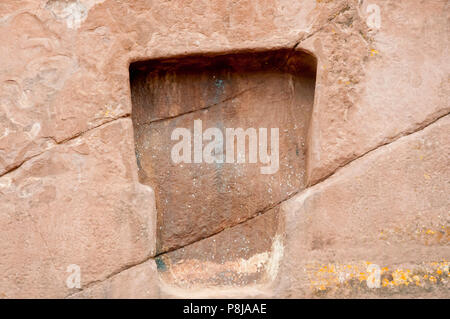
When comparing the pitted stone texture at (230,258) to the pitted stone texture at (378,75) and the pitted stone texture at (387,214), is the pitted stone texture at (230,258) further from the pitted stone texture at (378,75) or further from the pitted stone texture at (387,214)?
the pitted stone texture at (378,75)

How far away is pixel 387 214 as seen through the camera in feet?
7.20

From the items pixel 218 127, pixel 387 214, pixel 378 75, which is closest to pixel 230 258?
pixel 218 127

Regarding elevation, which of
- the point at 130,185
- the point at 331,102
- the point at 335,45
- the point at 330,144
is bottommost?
the point at 130,185

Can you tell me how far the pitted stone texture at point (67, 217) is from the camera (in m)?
2.14

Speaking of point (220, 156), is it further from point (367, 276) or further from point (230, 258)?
point (367, 276)

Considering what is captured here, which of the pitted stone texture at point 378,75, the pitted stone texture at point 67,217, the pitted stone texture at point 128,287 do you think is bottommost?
the pitted stone texture at point 128,287

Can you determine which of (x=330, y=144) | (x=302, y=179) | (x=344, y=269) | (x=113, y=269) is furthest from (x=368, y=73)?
(x=113, y=269)

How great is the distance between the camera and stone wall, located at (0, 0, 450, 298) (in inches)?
84.8

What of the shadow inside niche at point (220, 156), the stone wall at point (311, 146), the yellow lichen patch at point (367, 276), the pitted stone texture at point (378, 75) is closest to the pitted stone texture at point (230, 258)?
the shadow inside niche at point (220, 156)

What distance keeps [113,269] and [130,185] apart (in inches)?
14.6

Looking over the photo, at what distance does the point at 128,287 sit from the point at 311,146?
1018 millimetres

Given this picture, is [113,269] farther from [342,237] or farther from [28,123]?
[342,237]

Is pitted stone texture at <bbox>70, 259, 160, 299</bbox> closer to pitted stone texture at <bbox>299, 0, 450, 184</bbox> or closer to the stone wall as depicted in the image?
the stone wall

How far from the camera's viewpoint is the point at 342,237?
220cm
